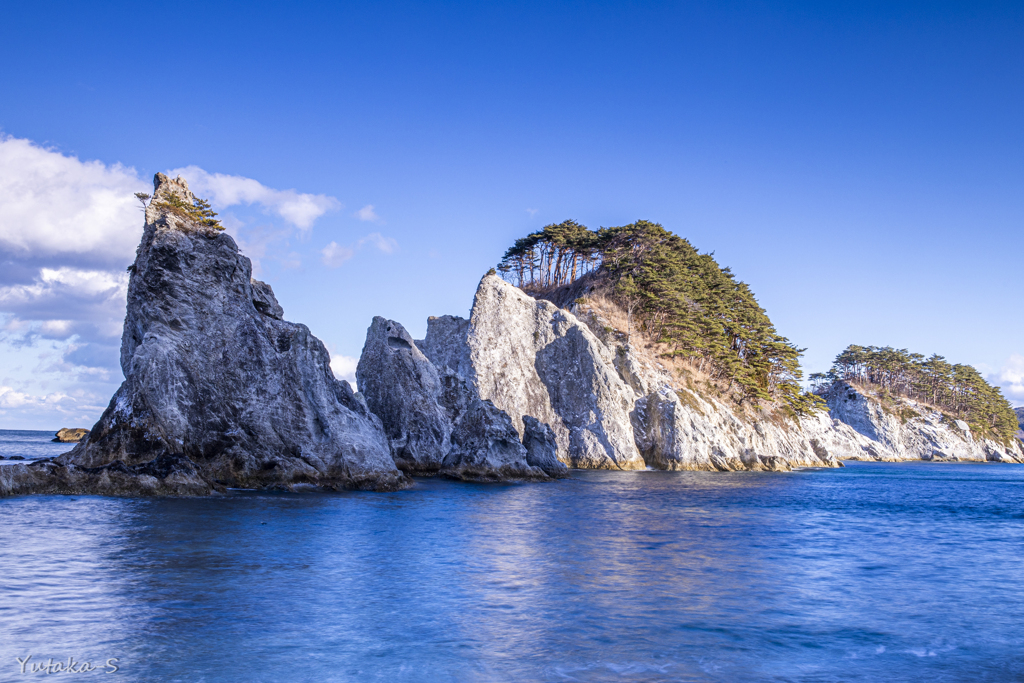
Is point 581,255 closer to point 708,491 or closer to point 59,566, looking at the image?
point 708,491

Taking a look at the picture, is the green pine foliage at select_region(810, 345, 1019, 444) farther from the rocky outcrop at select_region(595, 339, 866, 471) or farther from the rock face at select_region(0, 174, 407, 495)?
the rock face at select_region(0, 174, 407, 495)

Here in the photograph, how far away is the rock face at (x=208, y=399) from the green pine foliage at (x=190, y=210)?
0.47 m

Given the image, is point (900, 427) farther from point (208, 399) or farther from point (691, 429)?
point (208, 399)

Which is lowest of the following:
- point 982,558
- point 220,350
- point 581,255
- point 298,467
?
point 982,558

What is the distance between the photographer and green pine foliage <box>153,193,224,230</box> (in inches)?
1421

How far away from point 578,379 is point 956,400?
387ft

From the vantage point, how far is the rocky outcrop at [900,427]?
5000 inches

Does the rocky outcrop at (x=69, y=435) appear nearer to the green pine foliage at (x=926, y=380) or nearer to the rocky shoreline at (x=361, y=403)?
the rocky shoreline at (x=361, y=403)

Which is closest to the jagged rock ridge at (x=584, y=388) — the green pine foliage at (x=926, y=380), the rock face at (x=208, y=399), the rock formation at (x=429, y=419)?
the rock formation at (x=429, y=419)

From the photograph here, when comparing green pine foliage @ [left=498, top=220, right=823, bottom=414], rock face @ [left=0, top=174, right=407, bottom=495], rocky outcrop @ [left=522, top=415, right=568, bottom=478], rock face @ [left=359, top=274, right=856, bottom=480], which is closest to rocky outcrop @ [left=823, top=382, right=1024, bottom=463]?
green pine foliage @ [left=498, top=220, right=823, bottom=414]

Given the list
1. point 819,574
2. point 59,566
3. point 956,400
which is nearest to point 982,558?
point 819,574

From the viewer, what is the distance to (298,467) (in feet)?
110

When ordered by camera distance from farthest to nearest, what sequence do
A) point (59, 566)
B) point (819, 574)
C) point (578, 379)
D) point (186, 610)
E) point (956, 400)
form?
point (956, 400)
point (578, 379)
point (819, 574)
point (59, 566)
point (186, 610)

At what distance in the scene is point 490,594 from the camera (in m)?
15.0
